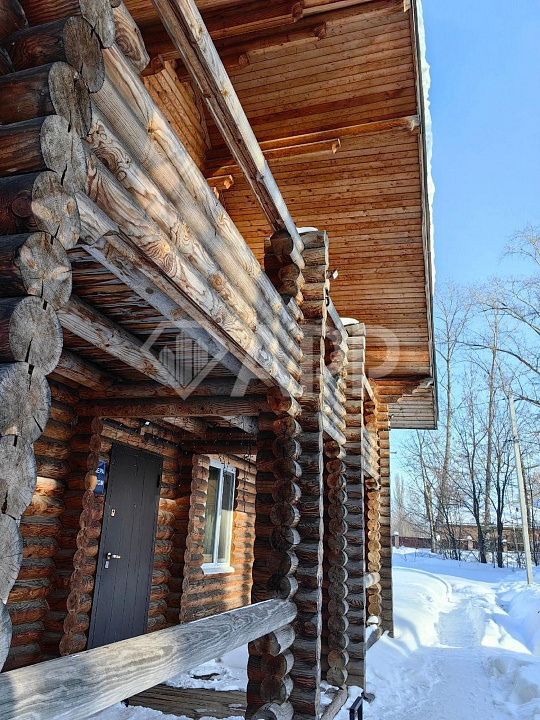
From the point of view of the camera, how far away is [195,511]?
328 inches

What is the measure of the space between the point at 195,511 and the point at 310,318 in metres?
3.80

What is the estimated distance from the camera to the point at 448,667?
28.8 ft

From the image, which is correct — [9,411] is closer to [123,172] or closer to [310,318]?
[123,172]

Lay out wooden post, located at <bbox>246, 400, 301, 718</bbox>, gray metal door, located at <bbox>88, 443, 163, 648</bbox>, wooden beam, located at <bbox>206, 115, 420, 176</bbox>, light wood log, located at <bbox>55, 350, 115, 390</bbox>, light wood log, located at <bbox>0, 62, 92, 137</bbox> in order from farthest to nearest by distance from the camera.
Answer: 1. wooden beam, located at <bbox>206, 115, 420, 176</bbox>
2. gray metal door, located at <bbox>88, 443, 163, 648</bbox>
3. light wood log, located at <bbox>55, 350, 115, 390</bbox>
4. wooden post, located at <bbox>246, 400, 301, 718</bbox>
5. light wood log, located at <bbox>0, 62, 92, 137</bbox>

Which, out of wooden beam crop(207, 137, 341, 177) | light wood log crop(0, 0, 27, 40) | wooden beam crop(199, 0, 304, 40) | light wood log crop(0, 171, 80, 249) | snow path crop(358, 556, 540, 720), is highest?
wooden beam crop(199, 0, 304, 40)

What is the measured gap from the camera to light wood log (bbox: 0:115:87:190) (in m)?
1.89

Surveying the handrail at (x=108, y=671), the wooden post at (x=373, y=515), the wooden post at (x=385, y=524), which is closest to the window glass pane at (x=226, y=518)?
the wooden post at (x=373, y=515)

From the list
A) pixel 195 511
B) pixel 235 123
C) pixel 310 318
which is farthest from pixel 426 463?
pixel 235 123

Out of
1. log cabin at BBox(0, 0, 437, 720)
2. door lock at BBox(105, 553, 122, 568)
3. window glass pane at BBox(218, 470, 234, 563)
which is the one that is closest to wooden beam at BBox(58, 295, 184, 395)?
log cabin at BBox(0, 0, 437, 720)

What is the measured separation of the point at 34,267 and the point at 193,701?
227 inches

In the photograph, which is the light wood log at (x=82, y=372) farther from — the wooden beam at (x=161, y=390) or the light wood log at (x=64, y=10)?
the light wood log at (x=64, y=10)

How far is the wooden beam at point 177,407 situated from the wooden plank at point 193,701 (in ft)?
9.66

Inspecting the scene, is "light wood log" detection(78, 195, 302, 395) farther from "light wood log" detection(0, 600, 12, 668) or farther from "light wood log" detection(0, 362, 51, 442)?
"light wood log" detection(0, 600, 12, 668)

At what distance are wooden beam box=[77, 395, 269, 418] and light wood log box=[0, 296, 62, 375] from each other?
11.7ft
